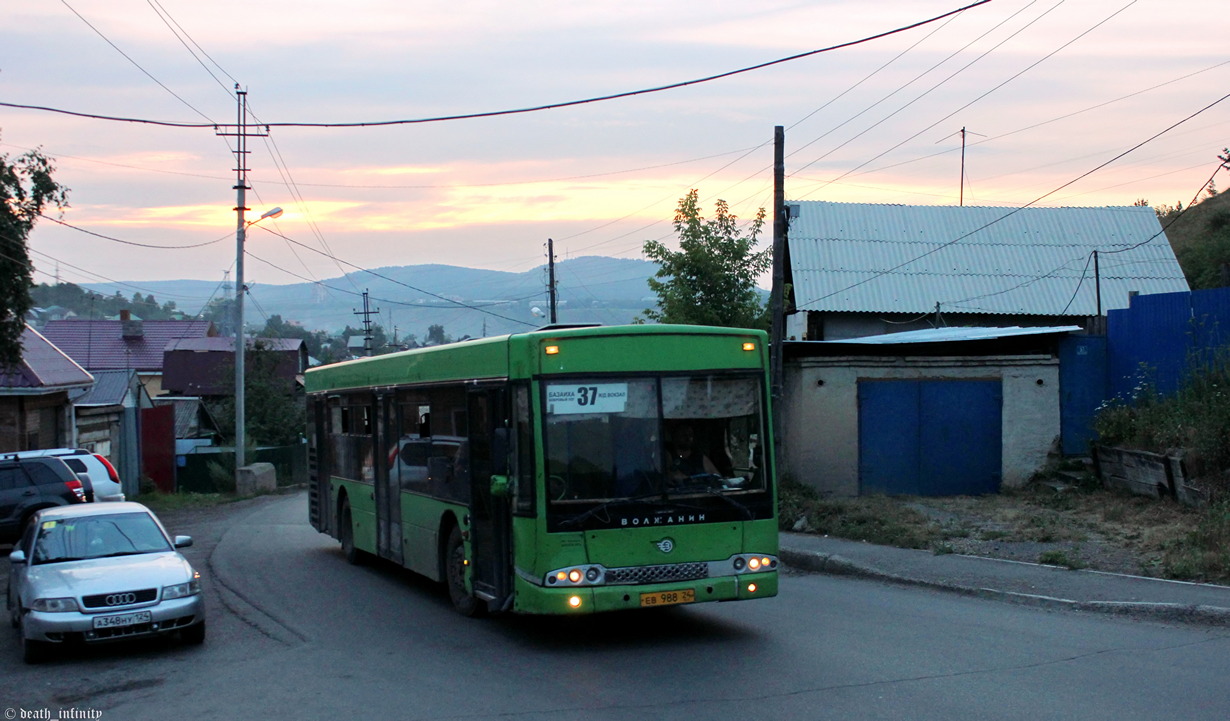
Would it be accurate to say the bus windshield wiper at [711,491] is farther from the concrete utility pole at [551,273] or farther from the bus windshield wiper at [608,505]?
the concrete utility pole at [551,273]

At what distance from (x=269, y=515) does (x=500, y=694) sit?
21.8m

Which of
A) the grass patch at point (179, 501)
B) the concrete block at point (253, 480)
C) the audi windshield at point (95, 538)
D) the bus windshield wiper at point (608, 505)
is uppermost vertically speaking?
the bus windshield wiper at point (608, 505)

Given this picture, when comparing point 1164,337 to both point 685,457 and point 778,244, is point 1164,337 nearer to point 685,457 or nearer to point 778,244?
point 778,244

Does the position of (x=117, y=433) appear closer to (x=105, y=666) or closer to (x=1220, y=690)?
(x=105, y=666)

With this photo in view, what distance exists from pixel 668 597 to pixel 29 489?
1468 cm

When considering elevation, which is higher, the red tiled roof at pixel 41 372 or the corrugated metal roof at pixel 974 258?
the corrugated metal roof at pixel 974 258

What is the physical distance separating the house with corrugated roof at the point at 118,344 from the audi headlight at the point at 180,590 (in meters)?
57.8

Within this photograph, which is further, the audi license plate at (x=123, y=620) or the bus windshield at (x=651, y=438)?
the audi license plate at (x=123, y=620)

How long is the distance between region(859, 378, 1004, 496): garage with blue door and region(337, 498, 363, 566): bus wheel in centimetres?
923

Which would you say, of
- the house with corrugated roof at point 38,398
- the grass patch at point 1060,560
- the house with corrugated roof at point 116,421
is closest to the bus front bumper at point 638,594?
the grass patch at point 1060,560

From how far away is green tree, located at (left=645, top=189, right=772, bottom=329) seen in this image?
94.2ft

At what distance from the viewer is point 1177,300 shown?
18.2 metres

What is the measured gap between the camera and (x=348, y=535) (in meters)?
16.3

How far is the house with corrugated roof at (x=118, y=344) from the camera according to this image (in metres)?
63.8
